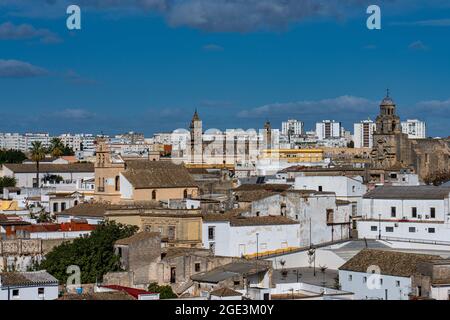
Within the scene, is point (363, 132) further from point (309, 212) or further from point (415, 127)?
point (309, 212)

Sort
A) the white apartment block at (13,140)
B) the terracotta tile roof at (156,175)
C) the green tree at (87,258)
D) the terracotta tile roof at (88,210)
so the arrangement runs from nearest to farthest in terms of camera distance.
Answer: the green tree at (87,258)
the terracotta tile roof at (88,210)
the terracotta tile roof at (156,175)
the white apartment block at (13,140)

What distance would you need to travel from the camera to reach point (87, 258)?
91.5ft

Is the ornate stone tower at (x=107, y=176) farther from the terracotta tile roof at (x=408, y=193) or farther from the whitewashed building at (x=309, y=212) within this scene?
the terracotta tile roof at (x=408, y=193)

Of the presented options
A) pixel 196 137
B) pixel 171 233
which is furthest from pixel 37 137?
pixel 171 233

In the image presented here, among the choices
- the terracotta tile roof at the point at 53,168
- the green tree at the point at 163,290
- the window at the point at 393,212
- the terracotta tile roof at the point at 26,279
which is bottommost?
the green tree at the point at 163,290

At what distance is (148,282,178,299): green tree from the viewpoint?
24828mm

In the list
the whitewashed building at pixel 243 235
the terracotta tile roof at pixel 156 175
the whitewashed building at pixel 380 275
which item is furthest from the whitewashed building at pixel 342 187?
the whitewashed building at pixel 380 275

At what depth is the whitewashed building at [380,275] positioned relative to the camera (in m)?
24.8

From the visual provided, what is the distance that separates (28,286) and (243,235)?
10340 millimetres

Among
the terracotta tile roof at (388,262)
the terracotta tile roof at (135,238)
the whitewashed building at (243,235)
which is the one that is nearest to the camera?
the terracotta tile roof at (388,262)

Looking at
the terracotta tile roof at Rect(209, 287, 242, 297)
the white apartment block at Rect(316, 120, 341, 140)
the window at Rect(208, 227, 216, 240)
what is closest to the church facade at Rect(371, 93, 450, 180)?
the window at Rect(208, 227, 216, 240)
